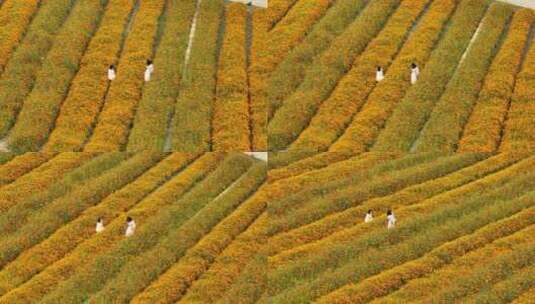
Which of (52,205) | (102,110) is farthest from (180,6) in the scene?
(52,205)

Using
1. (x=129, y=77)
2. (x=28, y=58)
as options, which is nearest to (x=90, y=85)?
(x=129, y=77)

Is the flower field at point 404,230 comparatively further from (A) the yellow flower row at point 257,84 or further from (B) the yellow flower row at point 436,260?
(A) the yellow flower row at point 257,84

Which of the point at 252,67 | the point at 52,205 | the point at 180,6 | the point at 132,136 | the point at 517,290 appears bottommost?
the point at 517,290

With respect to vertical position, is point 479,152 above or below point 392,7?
below

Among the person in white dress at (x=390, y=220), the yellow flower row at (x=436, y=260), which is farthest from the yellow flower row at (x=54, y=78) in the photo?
the person in white dress at (x=390, y=220)

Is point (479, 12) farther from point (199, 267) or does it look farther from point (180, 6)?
point (199, 267)

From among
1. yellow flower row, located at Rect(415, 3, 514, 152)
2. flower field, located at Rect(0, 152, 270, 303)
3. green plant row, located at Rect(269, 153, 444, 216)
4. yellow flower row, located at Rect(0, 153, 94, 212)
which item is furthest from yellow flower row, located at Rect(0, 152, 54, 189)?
yellow flower row, located at Rect(415, 3, 514, 152)
